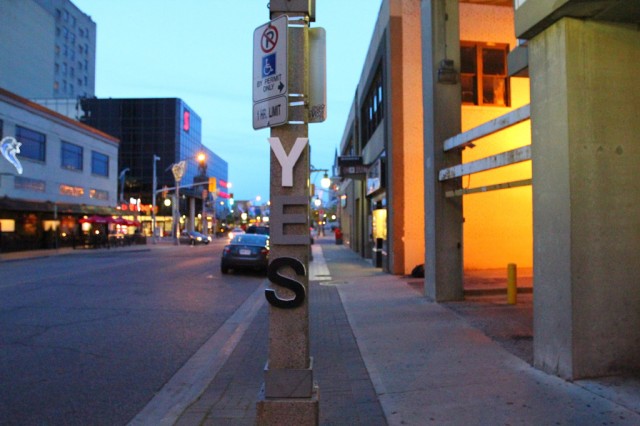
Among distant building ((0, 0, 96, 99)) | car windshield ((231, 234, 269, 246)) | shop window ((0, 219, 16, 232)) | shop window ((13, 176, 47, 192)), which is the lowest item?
car windshield ((231, 234, 269, 246))

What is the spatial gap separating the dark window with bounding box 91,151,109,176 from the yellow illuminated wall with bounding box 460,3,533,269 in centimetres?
3825

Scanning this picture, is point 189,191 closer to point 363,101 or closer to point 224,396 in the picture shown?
point 363,101

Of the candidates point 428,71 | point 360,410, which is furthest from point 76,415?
point 428,71

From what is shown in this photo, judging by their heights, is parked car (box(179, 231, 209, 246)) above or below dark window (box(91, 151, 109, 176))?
below

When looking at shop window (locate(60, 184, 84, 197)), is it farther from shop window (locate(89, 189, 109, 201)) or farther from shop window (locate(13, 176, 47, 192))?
shop window (locate(13, 176, 47, 192))

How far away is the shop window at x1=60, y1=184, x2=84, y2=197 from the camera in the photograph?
40.2m

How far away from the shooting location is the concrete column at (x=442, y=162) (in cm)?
1072

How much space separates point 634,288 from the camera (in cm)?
540

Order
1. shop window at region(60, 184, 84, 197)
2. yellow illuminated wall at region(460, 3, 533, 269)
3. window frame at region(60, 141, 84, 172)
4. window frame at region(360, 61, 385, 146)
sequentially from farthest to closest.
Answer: window frame at region(60, 141, 84, 172), shop window at region(60, 184, 84, 197), window frame at region(360, 61, 385, 146), yellow illuminated wall at region(460, 3, 533, 269)

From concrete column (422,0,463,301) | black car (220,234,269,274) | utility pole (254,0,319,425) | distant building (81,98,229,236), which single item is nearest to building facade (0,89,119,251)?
black car (220,234,269,274)

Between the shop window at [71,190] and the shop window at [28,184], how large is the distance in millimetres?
2569

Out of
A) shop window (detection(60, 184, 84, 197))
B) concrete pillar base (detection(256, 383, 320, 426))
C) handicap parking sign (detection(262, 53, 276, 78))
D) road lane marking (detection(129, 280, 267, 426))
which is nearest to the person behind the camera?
concrete pillar base (detection(256, 383, 320, 426))

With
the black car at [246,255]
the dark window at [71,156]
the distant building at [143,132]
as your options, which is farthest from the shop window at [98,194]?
the black car at [246,255]

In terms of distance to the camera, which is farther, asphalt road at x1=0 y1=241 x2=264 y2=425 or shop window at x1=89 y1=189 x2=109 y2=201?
shop window at x1=89 y1=189 x2=109 y2=201
